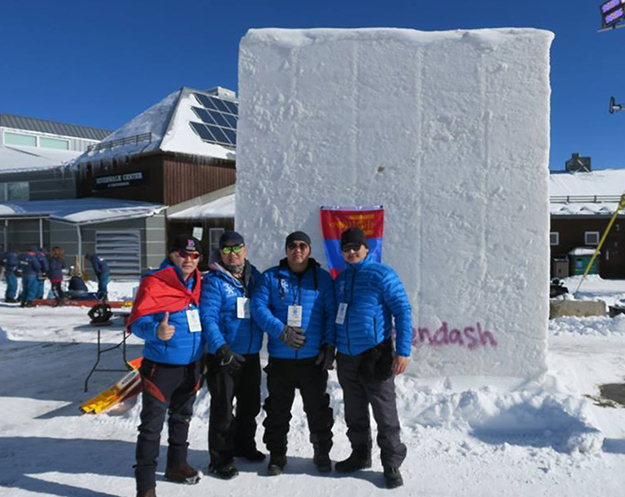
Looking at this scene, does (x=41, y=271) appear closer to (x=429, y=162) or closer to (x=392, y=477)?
(x=429, y=162)

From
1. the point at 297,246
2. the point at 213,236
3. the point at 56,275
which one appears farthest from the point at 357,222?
the point at 213,236

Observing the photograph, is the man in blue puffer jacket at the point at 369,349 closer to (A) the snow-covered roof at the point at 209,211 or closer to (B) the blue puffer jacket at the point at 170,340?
(B) the blue puffer jacket at the point at 170,340

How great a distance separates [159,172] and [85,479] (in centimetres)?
1838

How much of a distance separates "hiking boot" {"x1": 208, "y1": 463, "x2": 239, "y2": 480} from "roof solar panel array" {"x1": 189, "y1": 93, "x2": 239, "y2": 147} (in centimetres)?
1959

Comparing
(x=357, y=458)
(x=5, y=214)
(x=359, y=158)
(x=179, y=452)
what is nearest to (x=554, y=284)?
(x=359, y=158)

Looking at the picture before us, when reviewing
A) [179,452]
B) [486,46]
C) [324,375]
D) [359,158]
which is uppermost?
[486,46]

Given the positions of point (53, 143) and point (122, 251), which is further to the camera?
point (53, 143)

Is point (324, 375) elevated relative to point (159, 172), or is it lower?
lower

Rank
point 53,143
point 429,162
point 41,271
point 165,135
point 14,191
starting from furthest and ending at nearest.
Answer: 1. point 53,143
2. point 14,191
3. point 165,135
4. point 41,271
5. point 429,162

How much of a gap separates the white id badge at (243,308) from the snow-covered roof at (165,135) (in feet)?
58.8

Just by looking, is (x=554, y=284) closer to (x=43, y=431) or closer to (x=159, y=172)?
(x=43, y=431)

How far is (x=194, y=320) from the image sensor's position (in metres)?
3.39

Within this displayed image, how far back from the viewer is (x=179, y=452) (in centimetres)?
347

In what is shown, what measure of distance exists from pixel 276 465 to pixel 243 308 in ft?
3.93
